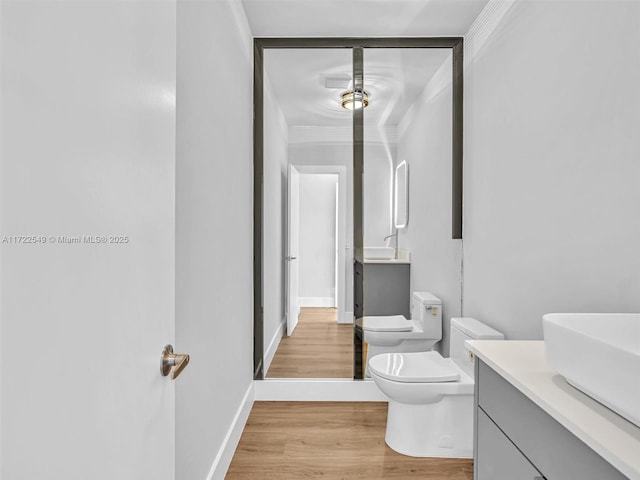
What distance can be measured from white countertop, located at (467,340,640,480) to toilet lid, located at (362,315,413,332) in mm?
1495

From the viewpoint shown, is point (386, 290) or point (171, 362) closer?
point (171, 362)

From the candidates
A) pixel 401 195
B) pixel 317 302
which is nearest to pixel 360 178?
pixel 401 195

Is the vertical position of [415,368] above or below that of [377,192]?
below

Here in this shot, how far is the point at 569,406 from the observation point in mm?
898

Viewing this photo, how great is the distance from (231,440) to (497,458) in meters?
1.39

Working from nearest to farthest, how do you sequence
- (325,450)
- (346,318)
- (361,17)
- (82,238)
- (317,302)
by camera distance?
(82,238) < (325,450) < (361,17) < (346,318) < (317,302)

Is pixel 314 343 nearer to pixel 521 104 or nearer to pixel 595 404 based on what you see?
pixel 521 104

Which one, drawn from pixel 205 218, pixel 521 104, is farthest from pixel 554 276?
pixel 205 218

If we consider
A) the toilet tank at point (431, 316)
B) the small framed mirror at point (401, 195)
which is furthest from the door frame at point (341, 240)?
the toilet tank at point (431, 316)

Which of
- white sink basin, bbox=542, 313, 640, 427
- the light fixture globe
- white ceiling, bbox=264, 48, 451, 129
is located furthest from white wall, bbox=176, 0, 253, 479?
white sink basin, bbox=542, 313, 640, 427

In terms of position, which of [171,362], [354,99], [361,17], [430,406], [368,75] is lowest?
[430,406]

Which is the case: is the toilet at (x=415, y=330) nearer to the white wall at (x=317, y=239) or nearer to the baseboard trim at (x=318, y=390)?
the baseboard trim at (x=318, y=390)

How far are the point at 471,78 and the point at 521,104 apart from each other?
0.76 metres

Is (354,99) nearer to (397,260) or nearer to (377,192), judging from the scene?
(377,192)
